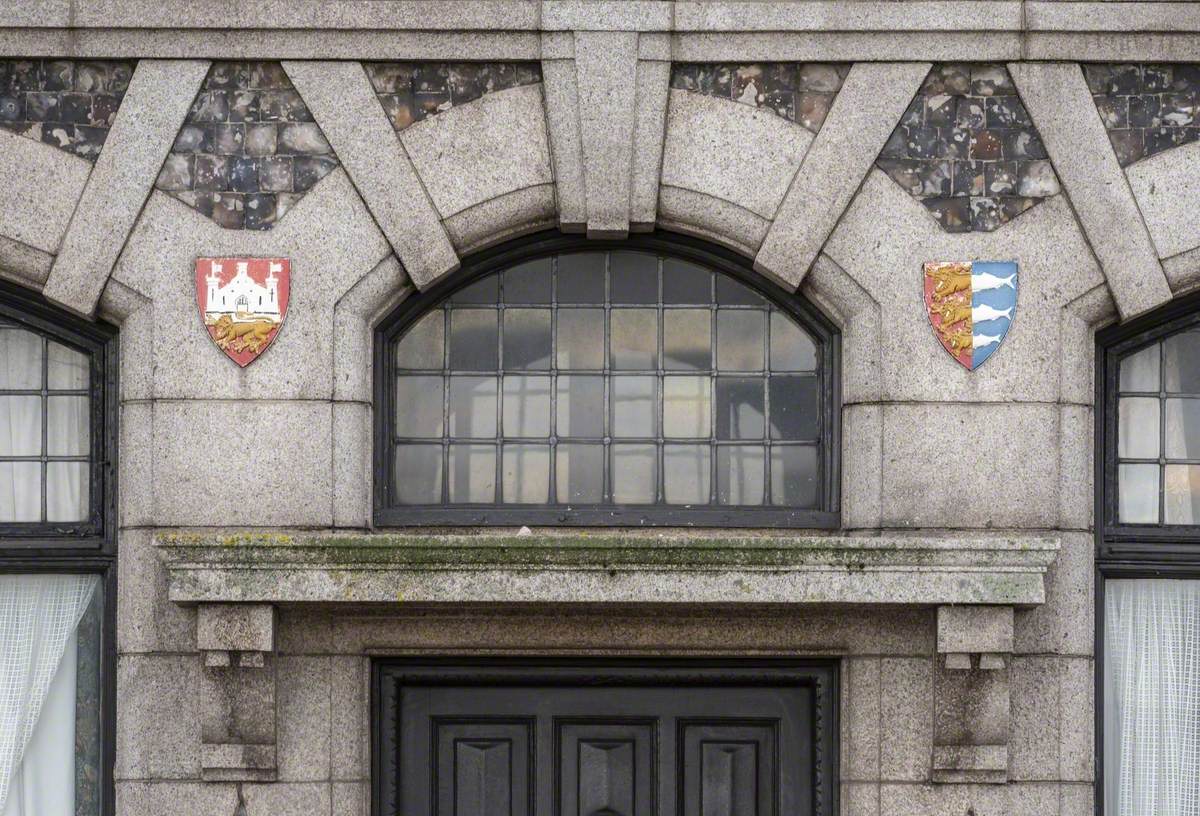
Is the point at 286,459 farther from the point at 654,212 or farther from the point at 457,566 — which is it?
the point at 654,212

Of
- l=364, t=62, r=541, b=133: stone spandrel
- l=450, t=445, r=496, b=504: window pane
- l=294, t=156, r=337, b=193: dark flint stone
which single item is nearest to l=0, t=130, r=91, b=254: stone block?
l=294, t=156, r=337, b=193: dark flint stone

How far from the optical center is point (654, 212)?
28.4ft

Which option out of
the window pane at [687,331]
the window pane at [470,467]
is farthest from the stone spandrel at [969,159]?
the window pane at [470,467]

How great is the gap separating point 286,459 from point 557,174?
1.98m

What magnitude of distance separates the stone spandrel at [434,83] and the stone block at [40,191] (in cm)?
156

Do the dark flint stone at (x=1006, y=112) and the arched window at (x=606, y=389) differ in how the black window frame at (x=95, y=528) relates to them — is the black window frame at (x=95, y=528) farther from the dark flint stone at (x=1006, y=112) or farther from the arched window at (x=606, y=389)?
the dark flint stone at (x=1006, y=112)

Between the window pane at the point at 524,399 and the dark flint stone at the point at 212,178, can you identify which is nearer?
the dark flint stone at the point at 212,178

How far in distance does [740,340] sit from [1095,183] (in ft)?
6.44

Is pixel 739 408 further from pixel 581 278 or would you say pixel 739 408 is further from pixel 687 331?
pixel 581 278

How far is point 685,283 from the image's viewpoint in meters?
8.95

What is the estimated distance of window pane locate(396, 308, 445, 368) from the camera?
891cm

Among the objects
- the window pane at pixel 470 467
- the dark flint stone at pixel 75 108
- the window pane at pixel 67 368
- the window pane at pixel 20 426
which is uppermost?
the dark flint stone at pixel 75 108

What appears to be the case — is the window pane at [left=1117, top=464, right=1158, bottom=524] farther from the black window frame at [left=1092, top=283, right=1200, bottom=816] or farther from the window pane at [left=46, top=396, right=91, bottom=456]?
the window pane at [left=46, top=396, right=91, bottom=456]

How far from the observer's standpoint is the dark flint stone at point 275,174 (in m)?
8.62
